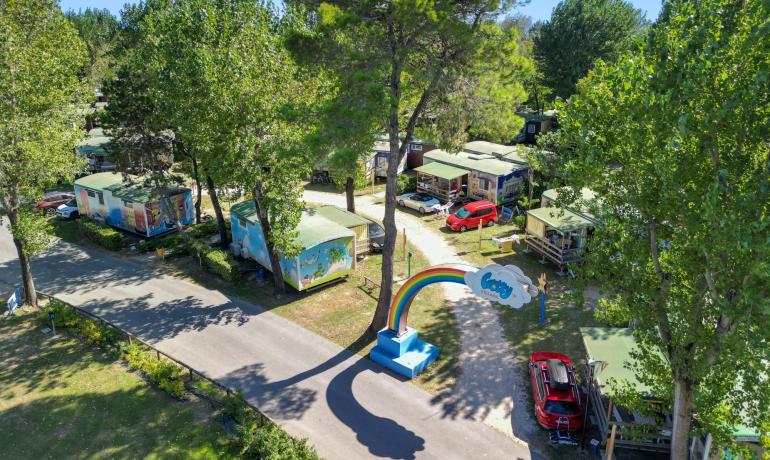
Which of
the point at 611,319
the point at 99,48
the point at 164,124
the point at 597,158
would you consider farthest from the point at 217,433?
the point at 99,48

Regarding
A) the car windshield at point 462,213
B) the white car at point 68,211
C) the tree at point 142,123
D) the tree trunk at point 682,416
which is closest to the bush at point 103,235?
the tree at point 142,123

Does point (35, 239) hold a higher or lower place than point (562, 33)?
lower

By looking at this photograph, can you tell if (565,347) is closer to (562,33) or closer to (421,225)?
Answer: (421,225)

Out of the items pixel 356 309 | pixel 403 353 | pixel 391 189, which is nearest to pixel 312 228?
pixel 356 309

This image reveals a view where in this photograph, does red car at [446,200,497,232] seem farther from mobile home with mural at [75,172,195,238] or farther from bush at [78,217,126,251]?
bush at [78,217,126,251]

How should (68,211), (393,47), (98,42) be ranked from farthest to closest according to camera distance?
(98,42) < (68,211) < (393,47)

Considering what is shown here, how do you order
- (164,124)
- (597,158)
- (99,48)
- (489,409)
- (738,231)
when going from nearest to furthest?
1. (738,231)
2. (597,158)
3. (489,409)
4. (164,124)
5. (99,48)

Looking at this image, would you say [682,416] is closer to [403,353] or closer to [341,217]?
[403,353]
